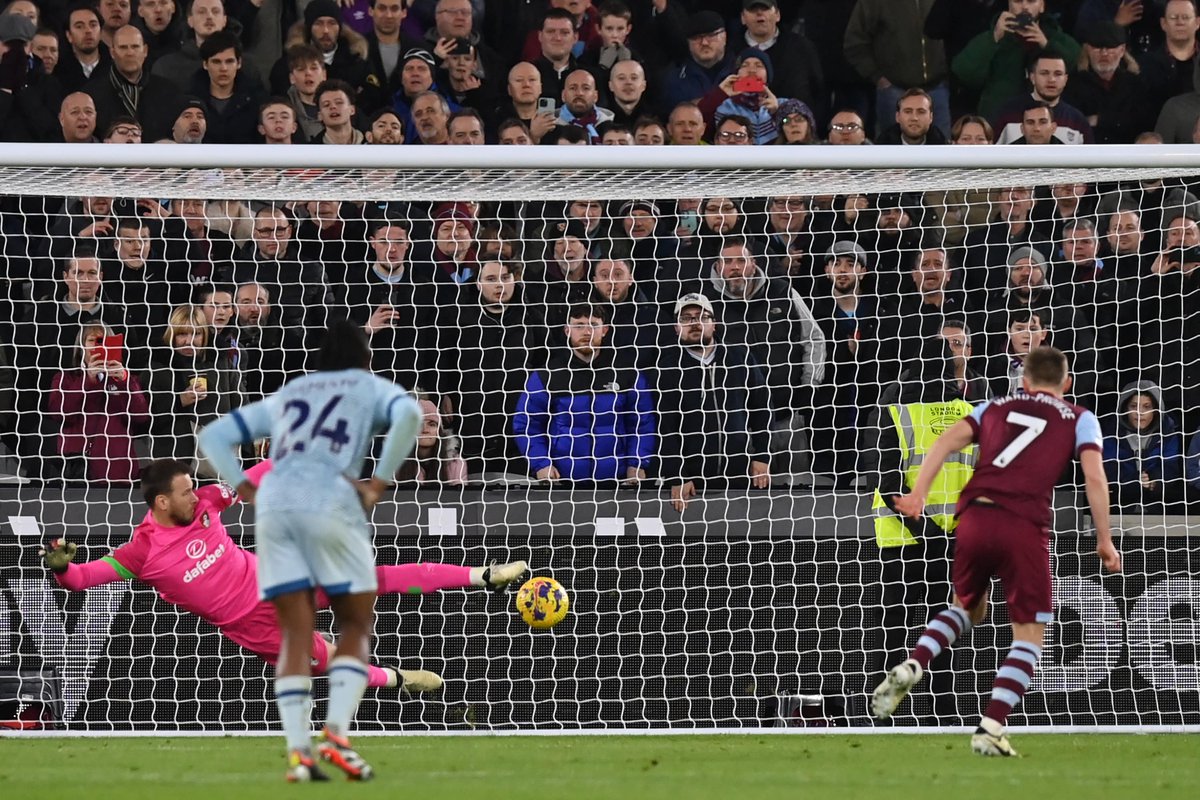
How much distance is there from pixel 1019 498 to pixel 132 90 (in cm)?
681

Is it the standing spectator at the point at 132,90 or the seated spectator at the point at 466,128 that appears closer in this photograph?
the seated spectator at the point at 466,128

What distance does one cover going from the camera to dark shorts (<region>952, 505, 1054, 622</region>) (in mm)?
7250

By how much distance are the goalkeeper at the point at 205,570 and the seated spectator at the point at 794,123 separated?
4156 mm

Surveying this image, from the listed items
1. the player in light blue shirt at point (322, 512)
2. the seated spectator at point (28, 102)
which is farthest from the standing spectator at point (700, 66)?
the player in light blue shirt at point (322, 512)

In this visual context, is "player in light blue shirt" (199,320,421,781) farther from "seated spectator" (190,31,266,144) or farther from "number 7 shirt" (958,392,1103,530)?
"seated spectator" (190,31,266,144)

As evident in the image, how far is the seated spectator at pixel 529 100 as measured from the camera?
37.8 feet

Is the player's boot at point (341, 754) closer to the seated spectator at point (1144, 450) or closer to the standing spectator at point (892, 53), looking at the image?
the seated spectator at point (1144, 450)

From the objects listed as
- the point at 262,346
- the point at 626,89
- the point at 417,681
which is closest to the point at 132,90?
the point at 262,346

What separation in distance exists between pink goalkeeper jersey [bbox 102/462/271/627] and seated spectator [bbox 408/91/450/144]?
3449 millimetres

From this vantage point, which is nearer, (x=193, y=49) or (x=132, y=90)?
(x=132, y=90)

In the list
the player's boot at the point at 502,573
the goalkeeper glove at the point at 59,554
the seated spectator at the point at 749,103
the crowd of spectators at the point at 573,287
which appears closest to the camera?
the goalkeeper glove at the point at 59,554

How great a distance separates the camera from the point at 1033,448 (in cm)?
728

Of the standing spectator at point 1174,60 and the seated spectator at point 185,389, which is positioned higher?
the standing spectator at point 1174,60

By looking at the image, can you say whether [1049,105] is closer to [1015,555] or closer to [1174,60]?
[1174,60]
